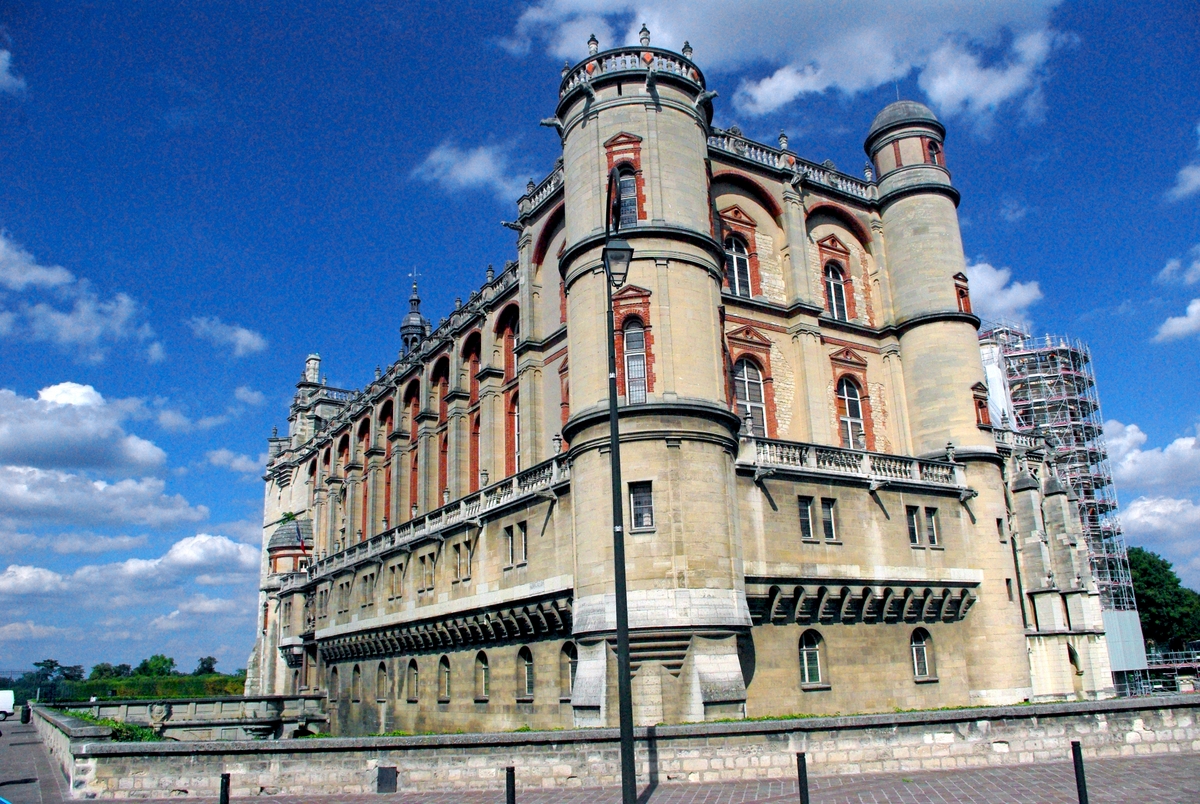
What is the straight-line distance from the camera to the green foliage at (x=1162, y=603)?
262 ft

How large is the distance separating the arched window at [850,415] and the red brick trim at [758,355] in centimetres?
335

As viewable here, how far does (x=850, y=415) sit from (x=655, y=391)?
11.8m

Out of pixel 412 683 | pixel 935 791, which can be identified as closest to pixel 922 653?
pixel 935 791

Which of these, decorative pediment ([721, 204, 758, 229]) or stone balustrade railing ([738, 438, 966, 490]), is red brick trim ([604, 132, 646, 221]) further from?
stone balustrade railing ([738, 438, 966, 490])

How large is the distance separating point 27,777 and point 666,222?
867 inches

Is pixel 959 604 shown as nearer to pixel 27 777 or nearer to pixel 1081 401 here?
pixel 27 777

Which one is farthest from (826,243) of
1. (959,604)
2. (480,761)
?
(480,761)

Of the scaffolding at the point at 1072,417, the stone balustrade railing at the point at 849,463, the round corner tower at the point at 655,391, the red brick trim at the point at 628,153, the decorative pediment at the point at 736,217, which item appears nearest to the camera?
the round corner tower at the point at 655,391

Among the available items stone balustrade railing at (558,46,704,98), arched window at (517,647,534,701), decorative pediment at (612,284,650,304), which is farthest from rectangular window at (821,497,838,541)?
stone balustrade railing at (558,46,704,98)

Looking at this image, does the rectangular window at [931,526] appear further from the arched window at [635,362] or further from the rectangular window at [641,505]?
the arched window at [635,362]

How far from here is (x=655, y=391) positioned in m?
26.4

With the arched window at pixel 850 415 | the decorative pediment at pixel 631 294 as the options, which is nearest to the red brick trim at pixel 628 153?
the decorative pediment at pixel 631 294

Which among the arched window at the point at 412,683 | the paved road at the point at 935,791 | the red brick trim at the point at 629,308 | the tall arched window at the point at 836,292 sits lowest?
the paved road at the point at 935,791

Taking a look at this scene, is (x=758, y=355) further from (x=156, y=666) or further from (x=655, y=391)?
(x=156, y=666)
